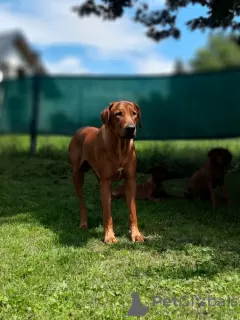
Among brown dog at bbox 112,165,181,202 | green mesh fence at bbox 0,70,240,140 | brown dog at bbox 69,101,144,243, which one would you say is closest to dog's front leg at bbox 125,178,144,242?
brown dog at bbox 69,101,144,243

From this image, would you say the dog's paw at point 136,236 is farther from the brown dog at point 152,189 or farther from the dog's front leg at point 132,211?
the brown dog at point 152,189

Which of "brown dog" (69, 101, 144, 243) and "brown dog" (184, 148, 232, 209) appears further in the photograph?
"brown dog" (184, 148, 232, 209)

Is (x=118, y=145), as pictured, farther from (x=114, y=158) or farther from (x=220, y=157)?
(x=220, y=157)

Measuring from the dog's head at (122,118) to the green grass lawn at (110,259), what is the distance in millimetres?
1097

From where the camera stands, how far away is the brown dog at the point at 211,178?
20.6 ft

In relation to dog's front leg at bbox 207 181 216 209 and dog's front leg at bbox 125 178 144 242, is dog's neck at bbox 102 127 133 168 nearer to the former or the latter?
dog's front leg at bbox 125 178 144 242

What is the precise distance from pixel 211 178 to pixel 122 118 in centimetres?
254

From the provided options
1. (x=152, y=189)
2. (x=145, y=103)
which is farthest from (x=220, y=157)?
(x=145, y=103)

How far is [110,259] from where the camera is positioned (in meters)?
4.02

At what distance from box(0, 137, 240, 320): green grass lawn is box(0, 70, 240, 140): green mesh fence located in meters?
3.28

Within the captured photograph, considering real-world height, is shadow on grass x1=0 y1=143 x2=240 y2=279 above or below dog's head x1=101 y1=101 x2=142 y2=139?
below

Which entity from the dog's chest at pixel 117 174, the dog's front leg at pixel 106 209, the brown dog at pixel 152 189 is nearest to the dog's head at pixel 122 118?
the dog's chest at pixel 117 174

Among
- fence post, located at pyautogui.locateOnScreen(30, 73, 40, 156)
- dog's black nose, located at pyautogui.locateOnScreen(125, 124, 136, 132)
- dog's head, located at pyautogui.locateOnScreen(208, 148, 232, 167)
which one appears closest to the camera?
dog's black nose, located at pyautogui.locateOnScreen(125, 124, 136, 132)

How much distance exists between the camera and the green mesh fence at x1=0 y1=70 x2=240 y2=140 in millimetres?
10016
